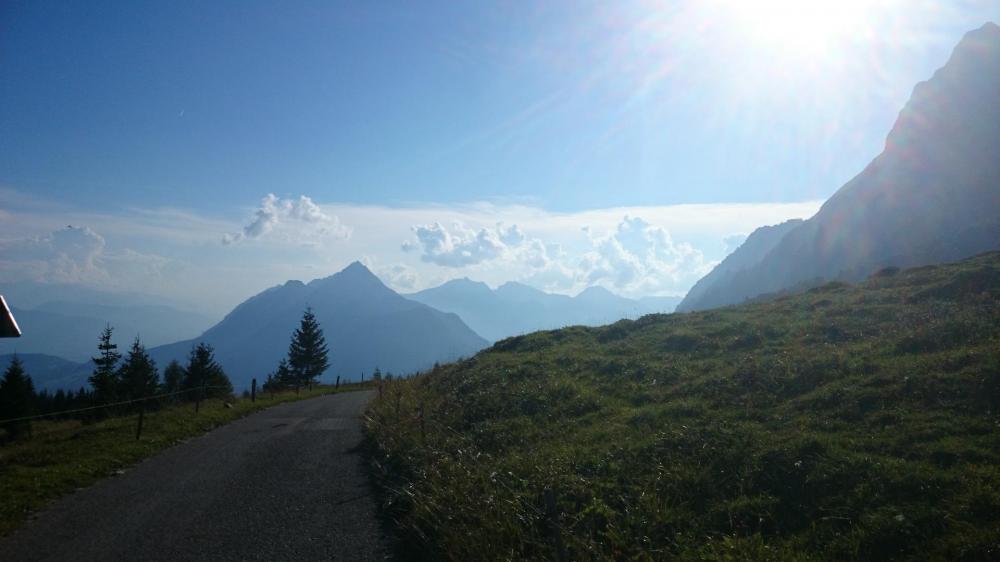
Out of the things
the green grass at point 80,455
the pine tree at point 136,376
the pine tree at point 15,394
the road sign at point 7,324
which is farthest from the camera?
the pine tree at point 136,376

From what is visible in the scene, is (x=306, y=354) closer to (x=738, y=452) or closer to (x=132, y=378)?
(x=132, y=378)

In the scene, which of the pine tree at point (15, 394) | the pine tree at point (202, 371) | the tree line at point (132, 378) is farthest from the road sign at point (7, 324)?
the pine tree at point (202, 371)

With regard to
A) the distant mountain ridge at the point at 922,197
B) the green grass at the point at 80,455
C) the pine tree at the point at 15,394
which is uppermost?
the distant mountain ridge at the point at 922,197

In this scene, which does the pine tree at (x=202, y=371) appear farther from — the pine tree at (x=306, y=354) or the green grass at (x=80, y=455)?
the green grass at (x=80, y=455)

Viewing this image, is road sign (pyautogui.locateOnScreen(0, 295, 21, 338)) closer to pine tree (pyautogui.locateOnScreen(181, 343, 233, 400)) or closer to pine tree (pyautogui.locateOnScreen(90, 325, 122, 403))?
pine tree (pyautogui.locateOnScreen(90, 325, 122, 403))

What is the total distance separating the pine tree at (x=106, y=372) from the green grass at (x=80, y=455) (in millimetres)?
34557

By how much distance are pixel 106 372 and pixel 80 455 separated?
4685 cm

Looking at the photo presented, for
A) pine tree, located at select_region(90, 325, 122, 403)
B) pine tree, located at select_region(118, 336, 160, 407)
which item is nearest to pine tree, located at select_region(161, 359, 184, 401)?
pine tree, located at select_region(118, 336, 160, 407)

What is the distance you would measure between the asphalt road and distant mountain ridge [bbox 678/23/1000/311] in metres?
64.1

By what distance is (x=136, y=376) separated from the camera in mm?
58688

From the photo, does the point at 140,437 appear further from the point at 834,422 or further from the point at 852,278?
the point at 852,278

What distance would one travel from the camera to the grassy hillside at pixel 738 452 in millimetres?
6410

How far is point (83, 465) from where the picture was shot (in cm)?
1389

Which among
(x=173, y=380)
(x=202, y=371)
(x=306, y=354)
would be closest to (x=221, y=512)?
(x=202, y=371)
